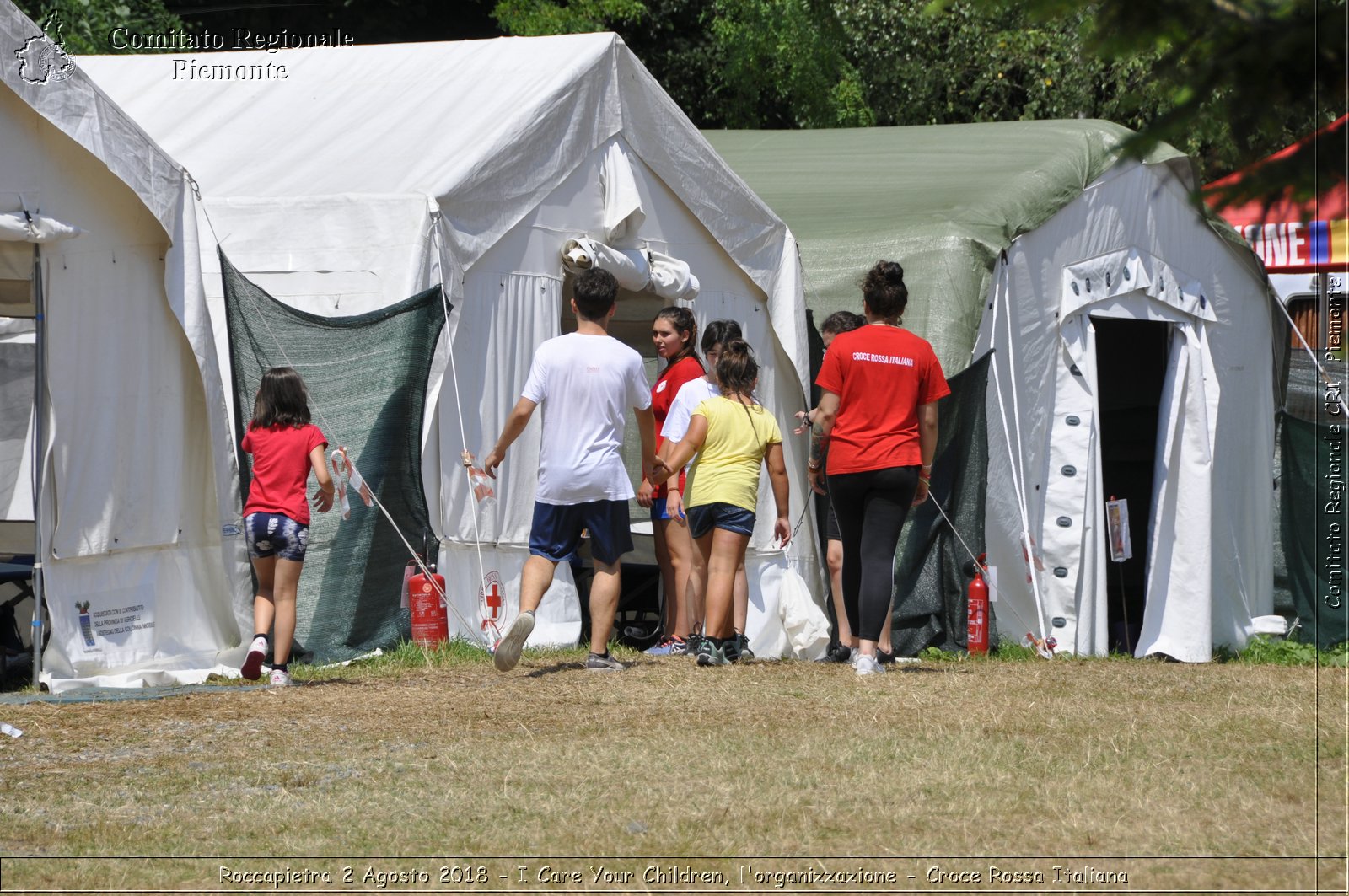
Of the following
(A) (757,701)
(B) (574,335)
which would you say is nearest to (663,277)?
(B) (574,335)

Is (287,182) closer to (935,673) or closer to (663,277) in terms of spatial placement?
(663,277)

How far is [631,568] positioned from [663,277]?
264 cm

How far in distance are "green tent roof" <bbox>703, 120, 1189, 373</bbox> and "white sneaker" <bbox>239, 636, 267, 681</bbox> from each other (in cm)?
462

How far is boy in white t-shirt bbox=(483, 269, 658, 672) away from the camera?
712 cm

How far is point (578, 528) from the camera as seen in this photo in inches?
286

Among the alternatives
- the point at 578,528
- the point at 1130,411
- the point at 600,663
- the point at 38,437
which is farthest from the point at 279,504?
the point at 1130,411

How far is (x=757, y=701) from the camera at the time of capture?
6.36m

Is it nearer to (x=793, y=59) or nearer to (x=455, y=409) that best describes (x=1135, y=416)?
(x=455, y=409)

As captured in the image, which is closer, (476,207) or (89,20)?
(476,207)

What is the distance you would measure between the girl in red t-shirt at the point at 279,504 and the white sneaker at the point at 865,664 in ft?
8.10

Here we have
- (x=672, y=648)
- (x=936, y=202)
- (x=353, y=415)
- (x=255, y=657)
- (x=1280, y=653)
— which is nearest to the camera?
(x=255, y=657)

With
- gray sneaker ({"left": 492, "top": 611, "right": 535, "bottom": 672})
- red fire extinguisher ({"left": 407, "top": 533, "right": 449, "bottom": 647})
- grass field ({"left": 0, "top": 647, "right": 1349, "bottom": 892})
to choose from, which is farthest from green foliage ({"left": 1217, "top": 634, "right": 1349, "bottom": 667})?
gray sneaker ({"left": 492, "top": 611, "right": 535, "bottom": 672})

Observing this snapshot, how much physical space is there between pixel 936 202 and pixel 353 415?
4.58 m

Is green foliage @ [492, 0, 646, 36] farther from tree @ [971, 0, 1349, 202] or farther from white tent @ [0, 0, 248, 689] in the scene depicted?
tree @ [971, 0, 1349, 202]
